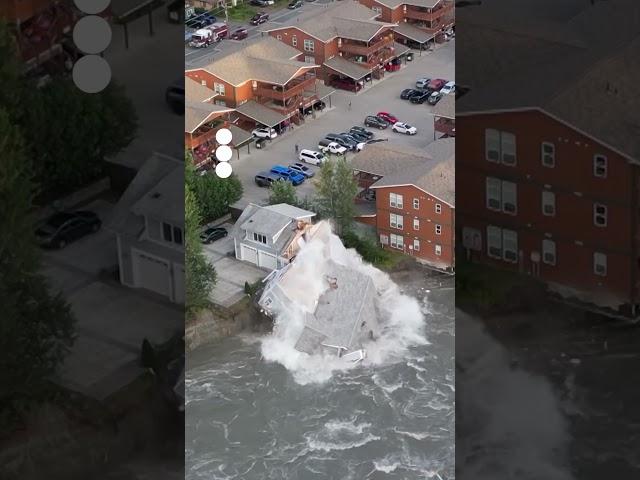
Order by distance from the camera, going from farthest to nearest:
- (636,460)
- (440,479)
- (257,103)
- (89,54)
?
1. (440,479)
2. (257,103)
3. (636,460)
4. (89,54)

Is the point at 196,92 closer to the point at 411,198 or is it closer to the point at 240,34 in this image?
the point at 240,34

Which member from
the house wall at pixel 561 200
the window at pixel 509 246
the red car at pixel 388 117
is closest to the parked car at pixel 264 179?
the red car at pixel 388 117

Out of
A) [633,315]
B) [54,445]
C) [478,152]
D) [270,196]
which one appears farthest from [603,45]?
[54,445]

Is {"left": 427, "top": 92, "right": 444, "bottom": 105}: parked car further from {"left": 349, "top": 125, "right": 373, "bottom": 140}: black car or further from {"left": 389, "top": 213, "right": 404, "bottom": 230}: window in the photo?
{"left": 389, "top": 213, "right": 404, "bottom": 230}: window

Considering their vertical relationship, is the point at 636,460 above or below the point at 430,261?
below

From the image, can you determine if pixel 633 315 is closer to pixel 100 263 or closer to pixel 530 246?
pixel 530 246

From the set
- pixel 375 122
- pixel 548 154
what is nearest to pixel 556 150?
pixel 548 154
